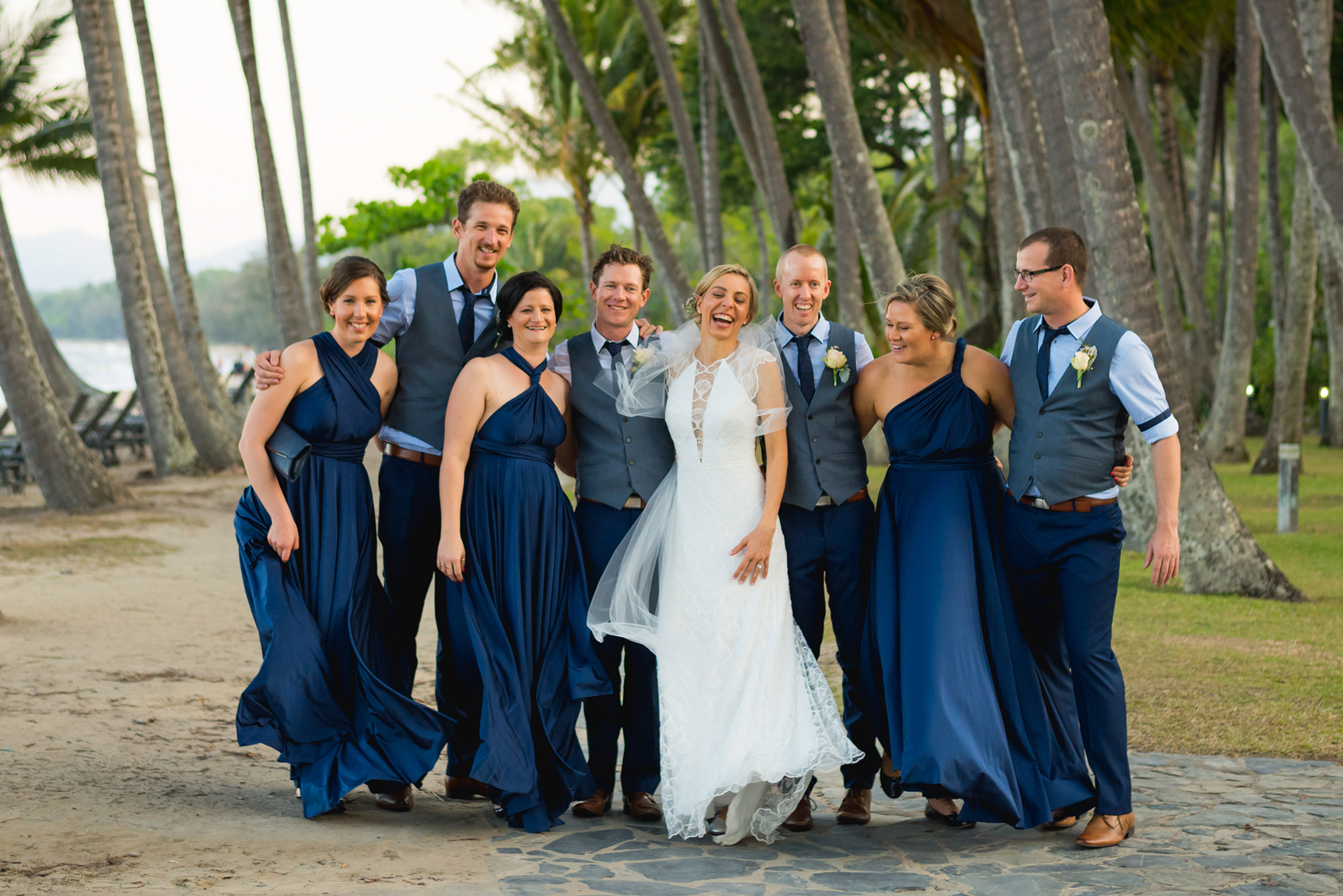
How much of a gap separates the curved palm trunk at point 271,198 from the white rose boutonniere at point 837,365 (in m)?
16.3

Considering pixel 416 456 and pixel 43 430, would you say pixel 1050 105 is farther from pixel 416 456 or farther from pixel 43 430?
pixel 43 430

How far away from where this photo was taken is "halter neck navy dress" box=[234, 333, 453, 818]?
4422 mm

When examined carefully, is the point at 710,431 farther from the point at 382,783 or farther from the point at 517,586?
the point at 382,783

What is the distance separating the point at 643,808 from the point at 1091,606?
1828 mm

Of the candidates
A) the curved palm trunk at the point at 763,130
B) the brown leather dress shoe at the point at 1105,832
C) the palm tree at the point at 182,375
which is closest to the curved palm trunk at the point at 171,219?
the palm tree at the point at 182,375

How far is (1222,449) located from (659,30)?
35.3 feet

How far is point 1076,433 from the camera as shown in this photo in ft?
13.8

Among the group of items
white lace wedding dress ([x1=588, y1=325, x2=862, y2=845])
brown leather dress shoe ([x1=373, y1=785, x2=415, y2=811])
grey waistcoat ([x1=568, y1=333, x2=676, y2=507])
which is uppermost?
grey waistcoat ([x1=568, y1=333, x2=676, y2=507])

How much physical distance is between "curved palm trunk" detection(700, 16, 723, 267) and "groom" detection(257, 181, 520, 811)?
584 inches

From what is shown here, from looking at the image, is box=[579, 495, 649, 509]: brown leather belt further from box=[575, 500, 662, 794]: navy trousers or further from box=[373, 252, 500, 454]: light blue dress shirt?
box=[373, 252, 500, 454]: light blue dress shirt

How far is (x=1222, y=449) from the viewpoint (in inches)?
738

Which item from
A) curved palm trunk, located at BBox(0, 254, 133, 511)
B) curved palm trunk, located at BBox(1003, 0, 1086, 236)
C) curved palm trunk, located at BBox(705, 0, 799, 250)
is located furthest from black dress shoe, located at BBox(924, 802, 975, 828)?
curved palm trunk, located at BBox(705, 0, 799, 250)

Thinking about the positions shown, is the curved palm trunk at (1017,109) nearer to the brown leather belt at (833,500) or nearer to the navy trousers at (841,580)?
the brown leather belt at (833,500)

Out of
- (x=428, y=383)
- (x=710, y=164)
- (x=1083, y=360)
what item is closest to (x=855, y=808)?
(x=1083, y=360)
